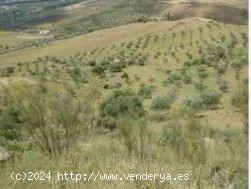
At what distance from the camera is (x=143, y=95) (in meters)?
33.6

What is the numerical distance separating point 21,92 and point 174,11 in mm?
81731

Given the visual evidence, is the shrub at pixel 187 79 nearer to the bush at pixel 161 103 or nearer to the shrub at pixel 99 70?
the bush at pixel 161 103

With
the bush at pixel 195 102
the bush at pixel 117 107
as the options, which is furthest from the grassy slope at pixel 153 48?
the bush at pixel 117 107

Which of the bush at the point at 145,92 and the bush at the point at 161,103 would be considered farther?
the bush at the point at 145,92

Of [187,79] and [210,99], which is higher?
[210,99]

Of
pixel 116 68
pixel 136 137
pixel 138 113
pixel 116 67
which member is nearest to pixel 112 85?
pixel 116 68

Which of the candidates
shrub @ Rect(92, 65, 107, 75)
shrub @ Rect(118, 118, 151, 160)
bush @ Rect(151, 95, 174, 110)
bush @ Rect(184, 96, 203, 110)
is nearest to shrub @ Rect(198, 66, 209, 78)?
shrub @ Rect(92, 65, 107, 75)

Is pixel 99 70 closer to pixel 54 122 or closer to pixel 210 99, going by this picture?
pixel 210 99

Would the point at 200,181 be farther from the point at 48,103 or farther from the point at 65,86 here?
the point at 65,86

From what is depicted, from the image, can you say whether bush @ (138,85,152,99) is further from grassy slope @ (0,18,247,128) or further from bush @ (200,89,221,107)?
bush @ (200,89,221,107)

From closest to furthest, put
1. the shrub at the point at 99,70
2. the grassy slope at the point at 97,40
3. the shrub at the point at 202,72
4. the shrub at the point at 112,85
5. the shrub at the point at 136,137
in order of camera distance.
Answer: the shrub at the point at 136,137
the shrub at the point at 112,85
the shrub at the point at 202,72
the shrub at the point at 99,70
the grassy slope at the point at 97,40

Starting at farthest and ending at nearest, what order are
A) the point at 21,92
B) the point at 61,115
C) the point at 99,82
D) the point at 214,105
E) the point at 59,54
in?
1. the point at 59,54
2. the point at 99,82
3. the point at 214,105
4. the point at 21,92
5. the point at 61,115

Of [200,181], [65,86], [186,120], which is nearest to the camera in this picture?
[200,181]

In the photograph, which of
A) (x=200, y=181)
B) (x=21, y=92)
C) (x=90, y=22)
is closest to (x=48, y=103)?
(x=200, y=181)
